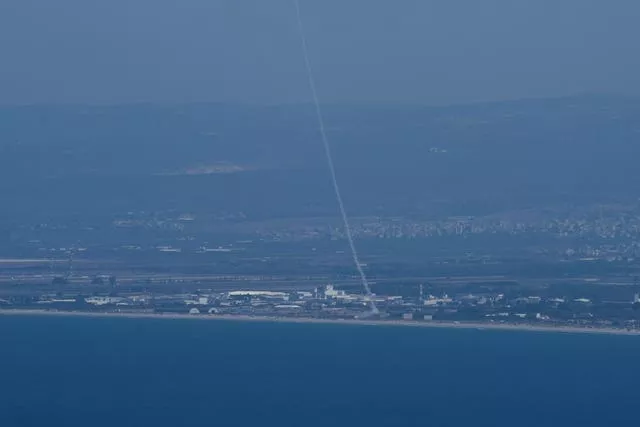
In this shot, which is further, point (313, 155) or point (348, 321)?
point (313, 155)

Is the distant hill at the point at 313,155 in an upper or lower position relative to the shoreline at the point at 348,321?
upper

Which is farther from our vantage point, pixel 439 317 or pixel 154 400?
pixel 439 317

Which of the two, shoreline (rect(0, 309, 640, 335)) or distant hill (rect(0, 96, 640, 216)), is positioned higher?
distant hill (rect(0, 96, 640, 216))

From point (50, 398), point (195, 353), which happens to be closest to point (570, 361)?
point (195, 353)

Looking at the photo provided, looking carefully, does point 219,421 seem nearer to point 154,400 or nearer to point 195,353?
point 154,400

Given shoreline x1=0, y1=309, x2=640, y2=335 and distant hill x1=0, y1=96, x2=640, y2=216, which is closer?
shoreline x1=0, y1=309, x2=640, y2=335

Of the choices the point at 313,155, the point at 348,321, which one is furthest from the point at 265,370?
the point at 313,155

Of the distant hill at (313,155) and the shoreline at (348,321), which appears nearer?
the shoreline at (348,321)

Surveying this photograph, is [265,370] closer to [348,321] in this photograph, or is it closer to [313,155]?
[348,321]

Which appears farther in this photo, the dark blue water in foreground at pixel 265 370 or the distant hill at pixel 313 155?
the distant hill at pixel 313 155

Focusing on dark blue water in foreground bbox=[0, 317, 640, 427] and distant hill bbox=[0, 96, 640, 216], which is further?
distant hill bbox=[0, 96, 640, 216]

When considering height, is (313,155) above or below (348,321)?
above
